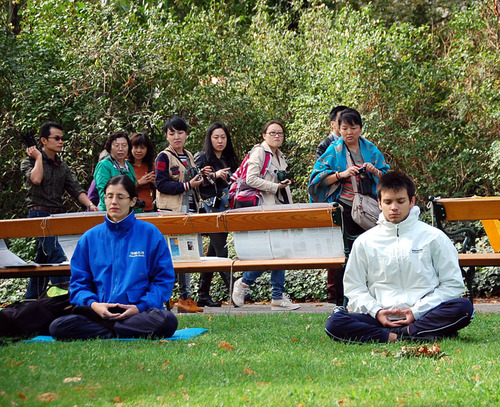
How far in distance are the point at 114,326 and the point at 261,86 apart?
11543 millimetres

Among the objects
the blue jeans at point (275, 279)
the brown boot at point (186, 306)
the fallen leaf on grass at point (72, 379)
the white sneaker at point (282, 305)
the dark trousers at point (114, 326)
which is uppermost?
the fallen leaf on grass at point (72, 379)

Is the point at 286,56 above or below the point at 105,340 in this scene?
above

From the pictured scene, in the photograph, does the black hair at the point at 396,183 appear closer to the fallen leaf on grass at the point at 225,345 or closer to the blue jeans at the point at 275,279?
the fallen leaf on grass at the point at 225,345

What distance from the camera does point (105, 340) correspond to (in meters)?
6.71

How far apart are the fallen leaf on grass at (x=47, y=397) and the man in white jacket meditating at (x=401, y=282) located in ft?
9.11

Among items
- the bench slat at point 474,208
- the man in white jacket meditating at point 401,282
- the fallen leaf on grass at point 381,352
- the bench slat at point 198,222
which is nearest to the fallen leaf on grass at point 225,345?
the man in white jacket meditating at point 401,282

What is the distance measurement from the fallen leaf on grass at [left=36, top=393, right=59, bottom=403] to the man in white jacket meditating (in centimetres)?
278

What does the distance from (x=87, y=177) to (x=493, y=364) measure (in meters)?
11.8

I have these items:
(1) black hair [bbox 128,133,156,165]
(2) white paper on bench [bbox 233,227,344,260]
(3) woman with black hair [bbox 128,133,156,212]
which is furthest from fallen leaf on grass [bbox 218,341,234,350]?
(1) black hair [bbox 128,133,156,165]

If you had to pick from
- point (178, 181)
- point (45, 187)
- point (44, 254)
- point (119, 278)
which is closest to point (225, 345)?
point (119, 278)

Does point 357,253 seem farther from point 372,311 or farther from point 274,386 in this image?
point 274,386

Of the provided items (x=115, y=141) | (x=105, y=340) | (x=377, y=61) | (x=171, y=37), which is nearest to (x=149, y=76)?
(x=171, y=37)

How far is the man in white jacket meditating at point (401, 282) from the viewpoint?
6230mm

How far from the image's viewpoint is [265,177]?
954cm
